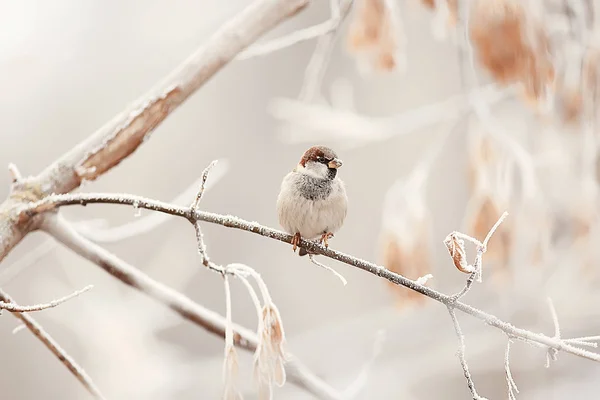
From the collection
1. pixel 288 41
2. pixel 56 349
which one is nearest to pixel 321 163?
pixel 288 41

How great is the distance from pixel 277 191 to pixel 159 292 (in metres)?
1.15

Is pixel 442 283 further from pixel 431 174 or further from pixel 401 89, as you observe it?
pixel 401 89

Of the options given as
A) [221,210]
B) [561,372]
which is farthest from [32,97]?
[561,372]

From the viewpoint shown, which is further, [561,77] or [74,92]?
[74,92]

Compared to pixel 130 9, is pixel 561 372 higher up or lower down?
lower down

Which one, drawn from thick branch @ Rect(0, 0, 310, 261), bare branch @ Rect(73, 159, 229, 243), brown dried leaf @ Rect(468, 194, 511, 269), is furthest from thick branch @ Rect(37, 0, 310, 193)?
brown dried leaf @ Rect(468, 194, 511, 269)

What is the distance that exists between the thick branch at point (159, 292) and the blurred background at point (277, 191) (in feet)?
0.73

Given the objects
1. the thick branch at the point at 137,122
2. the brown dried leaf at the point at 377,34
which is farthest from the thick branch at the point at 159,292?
the brown dried leaf at the point at 377,34

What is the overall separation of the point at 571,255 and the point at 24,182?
120 centimetres

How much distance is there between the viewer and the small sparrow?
824 mm

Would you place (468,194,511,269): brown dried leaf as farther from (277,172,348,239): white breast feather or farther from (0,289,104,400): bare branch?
(0,289,104,400): bare branch

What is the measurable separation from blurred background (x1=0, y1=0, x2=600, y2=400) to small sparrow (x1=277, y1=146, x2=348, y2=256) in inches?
7.7

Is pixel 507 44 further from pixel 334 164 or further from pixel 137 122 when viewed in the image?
pixel 137 122

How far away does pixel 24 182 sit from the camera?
0.72 m
